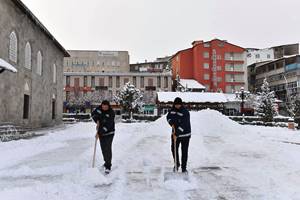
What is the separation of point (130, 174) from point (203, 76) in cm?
6209

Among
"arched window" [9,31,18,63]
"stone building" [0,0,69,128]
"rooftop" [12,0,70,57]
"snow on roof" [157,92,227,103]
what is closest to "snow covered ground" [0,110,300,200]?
"stone building" [0,0,69,128]

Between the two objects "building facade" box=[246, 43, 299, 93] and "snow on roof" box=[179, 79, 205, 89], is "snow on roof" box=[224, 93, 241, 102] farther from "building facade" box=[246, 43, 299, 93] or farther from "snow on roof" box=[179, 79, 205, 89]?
"building facade" box=[246, 43, 299, 93]

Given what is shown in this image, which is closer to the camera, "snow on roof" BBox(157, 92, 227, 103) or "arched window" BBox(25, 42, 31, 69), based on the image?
"arched window" BBox(25, 42, 31, 69)

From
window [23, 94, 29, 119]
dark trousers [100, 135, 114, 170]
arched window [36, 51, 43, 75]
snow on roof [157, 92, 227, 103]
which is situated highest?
arched window [36, 51, 43, 75]

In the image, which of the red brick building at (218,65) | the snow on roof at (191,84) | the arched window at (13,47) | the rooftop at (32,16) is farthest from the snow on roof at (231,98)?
the arched window at (13,47)

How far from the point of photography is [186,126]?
7129 mm

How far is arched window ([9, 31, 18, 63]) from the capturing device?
19909 mm

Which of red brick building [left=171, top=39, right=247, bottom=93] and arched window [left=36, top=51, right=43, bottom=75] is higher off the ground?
red brick building [left=171, top=39, right=247, bottom=93]

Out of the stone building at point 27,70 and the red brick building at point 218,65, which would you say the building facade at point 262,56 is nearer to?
the red brick building at point 218,65

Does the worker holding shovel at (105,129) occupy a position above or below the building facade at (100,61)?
below

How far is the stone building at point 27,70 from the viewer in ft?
62.3

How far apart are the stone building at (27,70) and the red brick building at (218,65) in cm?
3984

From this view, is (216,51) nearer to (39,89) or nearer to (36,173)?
(39,89)

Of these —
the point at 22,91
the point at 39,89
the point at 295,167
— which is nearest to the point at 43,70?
the point at 39,89
